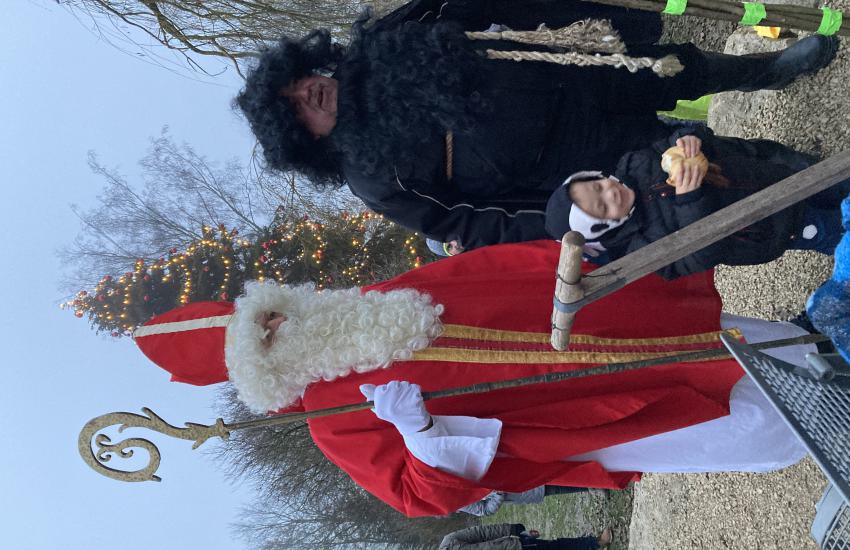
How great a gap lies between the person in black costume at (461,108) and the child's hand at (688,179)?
0.57 meters

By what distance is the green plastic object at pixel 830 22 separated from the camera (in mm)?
2279

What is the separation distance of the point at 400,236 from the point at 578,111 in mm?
5891

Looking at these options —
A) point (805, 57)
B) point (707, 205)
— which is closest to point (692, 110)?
point (805, 57)

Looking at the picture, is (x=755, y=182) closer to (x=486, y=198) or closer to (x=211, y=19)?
(x=486, y=198)

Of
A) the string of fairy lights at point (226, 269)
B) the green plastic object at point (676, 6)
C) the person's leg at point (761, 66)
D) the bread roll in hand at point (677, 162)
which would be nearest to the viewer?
the bread roll in hand at point (677, 162)

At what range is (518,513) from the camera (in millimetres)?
9500

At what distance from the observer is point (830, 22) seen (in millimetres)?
2287

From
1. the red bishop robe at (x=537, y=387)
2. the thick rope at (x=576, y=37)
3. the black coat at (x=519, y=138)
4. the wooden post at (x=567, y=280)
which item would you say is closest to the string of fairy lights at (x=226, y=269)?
the black coat at (x=519, y=138)

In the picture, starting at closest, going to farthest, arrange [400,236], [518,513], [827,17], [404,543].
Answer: [827,17] → [400,236] → [518,513] → [404,543]

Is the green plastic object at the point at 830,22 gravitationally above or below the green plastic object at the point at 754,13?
above

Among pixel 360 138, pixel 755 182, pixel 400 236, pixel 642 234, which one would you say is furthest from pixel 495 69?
pixel 400 236

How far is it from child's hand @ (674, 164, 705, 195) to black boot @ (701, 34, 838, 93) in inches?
34.5

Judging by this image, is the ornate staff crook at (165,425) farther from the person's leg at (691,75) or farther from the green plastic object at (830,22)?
the green plastic object at (830,22)

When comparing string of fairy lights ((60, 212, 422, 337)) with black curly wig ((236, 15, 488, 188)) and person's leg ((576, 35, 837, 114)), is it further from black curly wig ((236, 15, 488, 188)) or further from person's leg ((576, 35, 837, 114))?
black curly wig ((236, 15, 488, 188))
